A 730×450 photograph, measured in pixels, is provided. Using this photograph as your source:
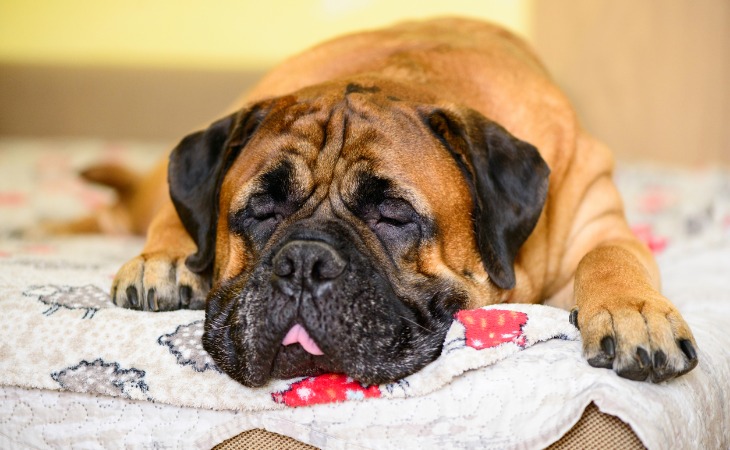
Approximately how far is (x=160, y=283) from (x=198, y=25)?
4357 millimetres

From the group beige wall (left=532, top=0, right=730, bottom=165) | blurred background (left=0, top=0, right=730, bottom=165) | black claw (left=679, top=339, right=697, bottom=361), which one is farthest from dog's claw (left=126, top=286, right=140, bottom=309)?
beige wall (left=532, top=0, right=730, bottom=165)

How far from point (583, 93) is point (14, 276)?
4943 mm

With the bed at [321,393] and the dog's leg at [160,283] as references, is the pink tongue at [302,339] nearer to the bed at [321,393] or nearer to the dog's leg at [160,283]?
the bed at [321,393]

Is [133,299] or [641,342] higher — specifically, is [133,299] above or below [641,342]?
below

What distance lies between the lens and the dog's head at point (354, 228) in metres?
1.92

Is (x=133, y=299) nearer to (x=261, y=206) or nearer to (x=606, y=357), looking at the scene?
(x=261, y=206)

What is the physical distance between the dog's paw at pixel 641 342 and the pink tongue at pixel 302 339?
0.63m

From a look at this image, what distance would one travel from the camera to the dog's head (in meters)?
1.92

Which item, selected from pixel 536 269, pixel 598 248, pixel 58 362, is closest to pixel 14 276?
pixel 58 362

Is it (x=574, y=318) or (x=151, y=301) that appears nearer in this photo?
(x=574, y=318)

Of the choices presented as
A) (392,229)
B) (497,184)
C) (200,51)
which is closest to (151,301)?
(392,229)

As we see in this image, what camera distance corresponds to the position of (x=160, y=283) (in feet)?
7.88

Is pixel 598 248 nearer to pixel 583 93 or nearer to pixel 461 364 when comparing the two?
pixel 461 364

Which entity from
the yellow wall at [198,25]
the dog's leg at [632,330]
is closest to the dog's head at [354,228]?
the dog's leg at [632,330]
